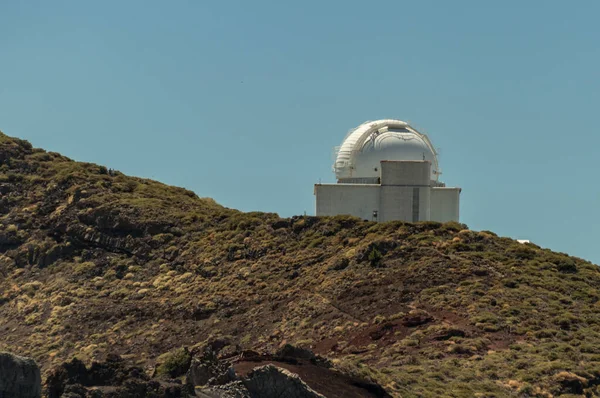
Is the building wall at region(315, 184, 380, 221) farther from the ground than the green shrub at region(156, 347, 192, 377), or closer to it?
farther from the ground

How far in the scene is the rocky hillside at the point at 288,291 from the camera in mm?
49531

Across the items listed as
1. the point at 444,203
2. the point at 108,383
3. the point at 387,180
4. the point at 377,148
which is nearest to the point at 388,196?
the point at 387,180

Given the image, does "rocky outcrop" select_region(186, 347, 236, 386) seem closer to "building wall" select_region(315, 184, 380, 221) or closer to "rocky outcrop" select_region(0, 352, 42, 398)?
"rocky outcrop" select_region(0, 352, 42, 398)

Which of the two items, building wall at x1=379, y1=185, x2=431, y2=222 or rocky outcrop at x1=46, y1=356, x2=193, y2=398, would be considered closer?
rocky outcrop at x1=46, y1=356, x2=193, y2=398

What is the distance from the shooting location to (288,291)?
2395 inches

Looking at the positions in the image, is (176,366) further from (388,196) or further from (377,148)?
(377,148)

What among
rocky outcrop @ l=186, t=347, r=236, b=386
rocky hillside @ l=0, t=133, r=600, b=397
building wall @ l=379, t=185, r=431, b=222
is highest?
building wall @ l=379, t=185, r=431, b=222

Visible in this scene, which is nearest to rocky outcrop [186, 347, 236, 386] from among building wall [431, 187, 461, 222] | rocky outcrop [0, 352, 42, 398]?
rocky outcrop [0, 352, 42, 398]

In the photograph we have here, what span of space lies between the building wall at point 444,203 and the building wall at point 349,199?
139 inches

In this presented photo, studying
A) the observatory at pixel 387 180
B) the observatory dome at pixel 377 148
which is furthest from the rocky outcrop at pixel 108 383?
the observatory dome at pixel 377 148

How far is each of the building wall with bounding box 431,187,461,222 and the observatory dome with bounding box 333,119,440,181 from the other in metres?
1.69

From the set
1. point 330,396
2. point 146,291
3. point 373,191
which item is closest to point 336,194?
point 373,191

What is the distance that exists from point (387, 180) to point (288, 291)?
1373 centimetres

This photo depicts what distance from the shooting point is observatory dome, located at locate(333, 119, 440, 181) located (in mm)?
74125
